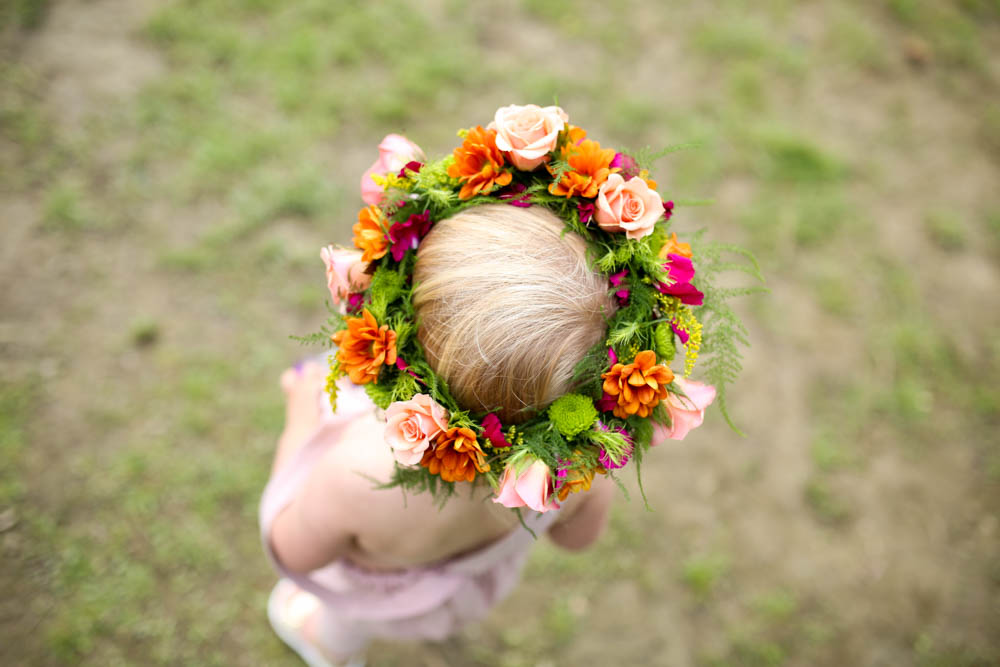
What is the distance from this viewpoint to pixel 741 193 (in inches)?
158

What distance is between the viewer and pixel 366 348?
57.6 inches

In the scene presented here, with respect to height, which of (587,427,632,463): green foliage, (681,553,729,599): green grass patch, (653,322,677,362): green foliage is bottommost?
(681,553,729,599): green grass patch

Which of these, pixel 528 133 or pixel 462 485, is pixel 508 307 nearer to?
pixel 528 133

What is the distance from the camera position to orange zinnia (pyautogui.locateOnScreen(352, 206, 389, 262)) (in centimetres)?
152

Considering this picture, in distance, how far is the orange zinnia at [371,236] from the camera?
1.52m

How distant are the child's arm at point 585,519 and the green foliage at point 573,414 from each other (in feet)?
1.87

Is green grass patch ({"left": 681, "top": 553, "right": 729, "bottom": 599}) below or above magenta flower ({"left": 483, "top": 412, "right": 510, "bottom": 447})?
below

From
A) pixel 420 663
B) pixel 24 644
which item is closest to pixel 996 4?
pixel 420 663

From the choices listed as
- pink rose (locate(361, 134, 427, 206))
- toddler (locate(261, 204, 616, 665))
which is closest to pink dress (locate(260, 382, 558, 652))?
toddler (locate(261, 204, 616, 665))

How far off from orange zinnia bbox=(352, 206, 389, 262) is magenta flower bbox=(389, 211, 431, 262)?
23mm

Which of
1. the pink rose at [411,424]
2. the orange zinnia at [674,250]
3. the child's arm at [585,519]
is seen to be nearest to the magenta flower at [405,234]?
the pink rose at [411,424]

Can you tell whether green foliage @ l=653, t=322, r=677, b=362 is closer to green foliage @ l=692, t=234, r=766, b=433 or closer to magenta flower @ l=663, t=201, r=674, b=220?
green foliage @ l=692, t=234, r=766, b=433

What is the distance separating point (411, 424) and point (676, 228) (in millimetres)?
2903

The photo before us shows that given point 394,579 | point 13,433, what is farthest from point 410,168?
point 13,433
